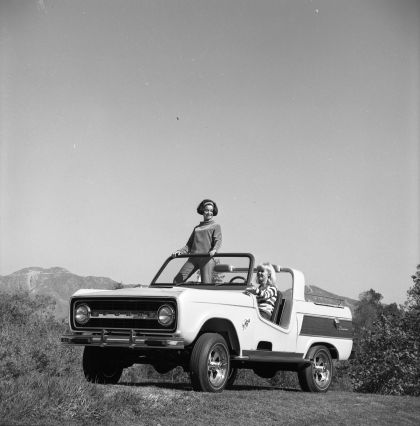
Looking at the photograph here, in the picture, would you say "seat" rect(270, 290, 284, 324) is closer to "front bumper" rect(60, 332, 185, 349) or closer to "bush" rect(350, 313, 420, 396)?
"front bumper" rect(60, 332, 185, 349)

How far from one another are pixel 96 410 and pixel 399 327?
46.5m

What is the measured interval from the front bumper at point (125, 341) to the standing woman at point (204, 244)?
2.25 m

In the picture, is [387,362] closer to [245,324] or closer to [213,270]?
[213,270]

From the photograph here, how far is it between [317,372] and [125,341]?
4366 millimetres

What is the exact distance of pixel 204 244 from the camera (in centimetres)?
1126

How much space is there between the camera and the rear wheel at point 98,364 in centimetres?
980

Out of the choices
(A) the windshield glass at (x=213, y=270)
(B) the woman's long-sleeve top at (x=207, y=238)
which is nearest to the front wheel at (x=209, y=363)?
(A) the windshield glass at (x=213, y=270)

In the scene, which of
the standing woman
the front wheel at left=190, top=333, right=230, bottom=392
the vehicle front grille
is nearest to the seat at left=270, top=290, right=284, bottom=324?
the standing woman

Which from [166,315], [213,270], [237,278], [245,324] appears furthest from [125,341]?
[237,278]

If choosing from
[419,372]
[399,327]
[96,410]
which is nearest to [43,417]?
[96,410]

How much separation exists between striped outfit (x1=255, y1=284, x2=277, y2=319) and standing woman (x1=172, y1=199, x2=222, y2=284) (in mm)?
763

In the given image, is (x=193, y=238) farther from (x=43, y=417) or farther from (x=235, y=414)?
(x=43, y=417)

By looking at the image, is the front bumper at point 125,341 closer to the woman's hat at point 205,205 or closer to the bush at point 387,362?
the woman's hat at point 205,205

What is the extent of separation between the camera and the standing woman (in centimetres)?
1106
